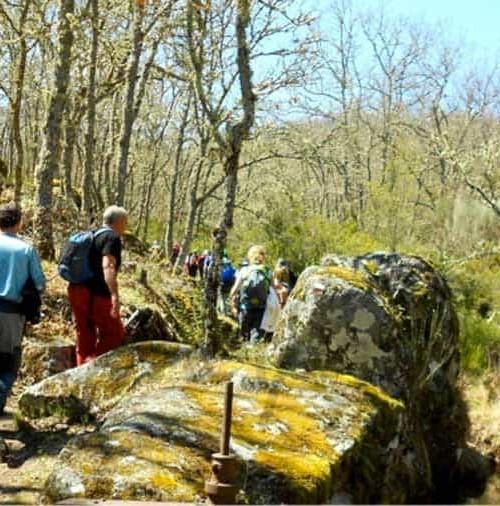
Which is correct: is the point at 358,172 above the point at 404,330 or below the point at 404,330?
above

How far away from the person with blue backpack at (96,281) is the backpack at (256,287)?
410 cm

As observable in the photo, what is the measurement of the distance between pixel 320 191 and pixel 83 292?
138 feet

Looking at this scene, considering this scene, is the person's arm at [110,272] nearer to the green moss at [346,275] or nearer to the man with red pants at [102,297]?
the man with red pants at [102,297]

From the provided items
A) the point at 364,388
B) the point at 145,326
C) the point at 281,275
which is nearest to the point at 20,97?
the point at 281,275

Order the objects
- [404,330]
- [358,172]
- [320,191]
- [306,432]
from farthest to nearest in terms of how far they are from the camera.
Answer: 1. [320,191]
2. [358,172]
3. [404,330]
4. [306,432]

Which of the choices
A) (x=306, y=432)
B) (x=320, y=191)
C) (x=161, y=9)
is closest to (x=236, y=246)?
(x=161, y=9)

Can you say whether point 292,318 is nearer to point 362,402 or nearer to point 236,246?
point 362,402

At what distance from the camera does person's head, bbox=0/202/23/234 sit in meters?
6.38

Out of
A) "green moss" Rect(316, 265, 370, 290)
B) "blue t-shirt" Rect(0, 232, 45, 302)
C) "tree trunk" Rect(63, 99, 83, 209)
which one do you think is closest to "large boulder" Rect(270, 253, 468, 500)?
"green moss" Rect(316, 265, 370, 290)

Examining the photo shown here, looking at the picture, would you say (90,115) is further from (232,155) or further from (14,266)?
(14,266)

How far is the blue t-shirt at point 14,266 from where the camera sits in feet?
20.8

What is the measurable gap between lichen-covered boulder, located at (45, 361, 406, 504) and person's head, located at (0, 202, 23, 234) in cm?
154

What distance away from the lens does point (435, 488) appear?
9055 mm

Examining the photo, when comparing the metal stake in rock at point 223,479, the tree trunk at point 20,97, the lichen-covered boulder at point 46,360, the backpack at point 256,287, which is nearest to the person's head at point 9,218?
the lichen-covered boulder at point 46,360
